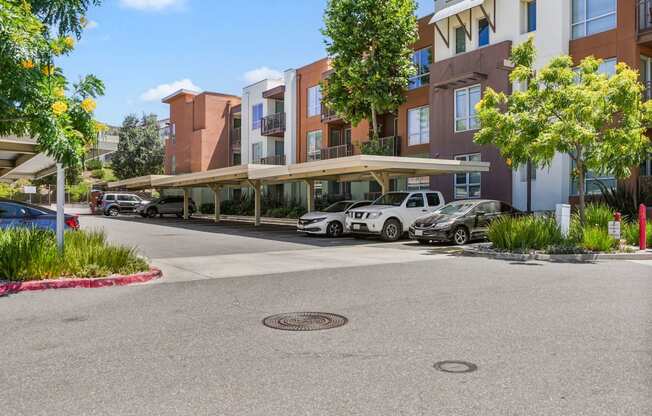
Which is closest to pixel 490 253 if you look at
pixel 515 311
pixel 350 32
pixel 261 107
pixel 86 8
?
pixel 515 311

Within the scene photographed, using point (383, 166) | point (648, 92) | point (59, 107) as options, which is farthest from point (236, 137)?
point (59, 107)

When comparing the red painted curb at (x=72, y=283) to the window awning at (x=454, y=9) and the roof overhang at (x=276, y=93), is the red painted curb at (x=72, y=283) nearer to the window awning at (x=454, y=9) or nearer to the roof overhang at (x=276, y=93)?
the window awning at (x=454, y=9)

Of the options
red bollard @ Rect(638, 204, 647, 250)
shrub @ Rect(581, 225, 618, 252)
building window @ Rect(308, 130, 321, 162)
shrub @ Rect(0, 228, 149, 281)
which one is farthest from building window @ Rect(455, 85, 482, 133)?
shrub @ Rect(0, 228, 149, 281)

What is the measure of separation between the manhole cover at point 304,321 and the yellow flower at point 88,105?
4779 millimetres

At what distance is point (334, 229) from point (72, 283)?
44.6 ft

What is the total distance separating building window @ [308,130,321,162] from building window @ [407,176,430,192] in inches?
337

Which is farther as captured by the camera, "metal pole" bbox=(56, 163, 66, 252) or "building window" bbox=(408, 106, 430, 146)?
"building window" bbox=(408, 106, 430, 146)

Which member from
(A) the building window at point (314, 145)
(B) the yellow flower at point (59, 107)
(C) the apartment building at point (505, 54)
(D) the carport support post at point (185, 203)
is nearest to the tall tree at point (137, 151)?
(D) the carport support post at point (185, 203)

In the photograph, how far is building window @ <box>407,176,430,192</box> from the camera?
29.0 m

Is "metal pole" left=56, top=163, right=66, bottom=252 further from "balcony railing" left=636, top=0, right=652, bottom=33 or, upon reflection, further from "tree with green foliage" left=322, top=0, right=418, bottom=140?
"balcony railing" left=636, top=0, right=652, bottom=33

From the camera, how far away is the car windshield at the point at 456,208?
18938 mm

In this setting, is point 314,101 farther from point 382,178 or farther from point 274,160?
point 382,178

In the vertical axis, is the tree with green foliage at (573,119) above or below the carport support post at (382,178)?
above

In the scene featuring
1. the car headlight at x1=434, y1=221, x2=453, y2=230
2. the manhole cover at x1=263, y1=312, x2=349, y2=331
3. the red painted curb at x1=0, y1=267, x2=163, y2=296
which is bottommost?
the manhole cover at x1=263, y1=312, x2=349, y2=331
